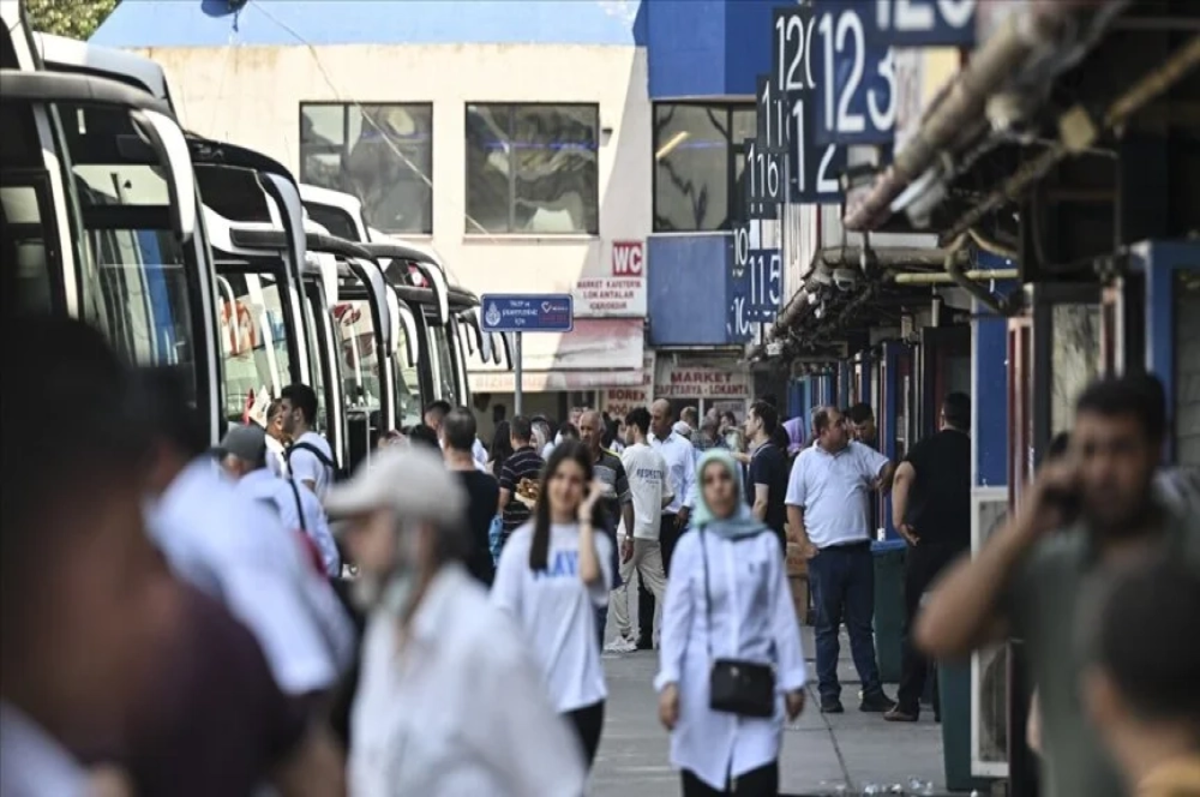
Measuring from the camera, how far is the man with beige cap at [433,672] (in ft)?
18.6

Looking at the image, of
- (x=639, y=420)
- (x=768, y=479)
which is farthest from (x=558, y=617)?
(x=639, y=420)

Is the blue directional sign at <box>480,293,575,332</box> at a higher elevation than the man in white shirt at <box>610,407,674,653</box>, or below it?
higher

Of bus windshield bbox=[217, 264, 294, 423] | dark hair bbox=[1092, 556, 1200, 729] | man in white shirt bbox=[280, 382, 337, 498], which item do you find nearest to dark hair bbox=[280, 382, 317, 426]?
man in white shirt bbox=[280, 382, 337, 498]

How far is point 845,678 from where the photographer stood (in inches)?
754

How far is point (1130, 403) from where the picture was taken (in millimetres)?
5828

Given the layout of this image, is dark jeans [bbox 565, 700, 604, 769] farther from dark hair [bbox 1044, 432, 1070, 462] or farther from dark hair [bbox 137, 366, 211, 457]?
dark hair [bbox 137, 366, 211, 457]

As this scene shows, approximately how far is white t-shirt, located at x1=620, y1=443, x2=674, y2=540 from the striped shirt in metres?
2.39

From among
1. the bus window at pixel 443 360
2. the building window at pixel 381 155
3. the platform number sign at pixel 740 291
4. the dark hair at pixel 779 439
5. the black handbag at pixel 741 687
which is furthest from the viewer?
the building window at pixel 381 155

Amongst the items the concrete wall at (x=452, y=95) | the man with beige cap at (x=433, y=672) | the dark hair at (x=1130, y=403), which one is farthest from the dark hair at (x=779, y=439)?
the concrete wall at (x=452, y=95)

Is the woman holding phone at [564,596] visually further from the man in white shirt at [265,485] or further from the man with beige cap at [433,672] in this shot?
the man with beige cap at [433,672]

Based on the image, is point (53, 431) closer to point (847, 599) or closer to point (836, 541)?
point (836, 541)

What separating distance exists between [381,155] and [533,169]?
259cm

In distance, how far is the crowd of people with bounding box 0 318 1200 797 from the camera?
3.55m

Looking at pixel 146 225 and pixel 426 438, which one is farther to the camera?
pixel 426 438
